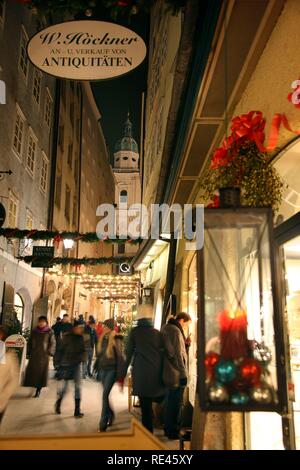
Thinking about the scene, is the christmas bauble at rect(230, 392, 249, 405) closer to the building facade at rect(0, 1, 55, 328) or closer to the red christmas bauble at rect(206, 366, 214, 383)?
the red christmas bauble at rect(206, 366, 214, 383)

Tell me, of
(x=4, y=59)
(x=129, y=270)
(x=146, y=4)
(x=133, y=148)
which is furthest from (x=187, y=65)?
(x=133, y=148)

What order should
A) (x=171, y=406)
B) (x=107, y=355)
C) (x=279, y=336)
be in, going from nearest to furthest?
(x=279, y=336) < (x=171, y=406) < (x=107, y=355)

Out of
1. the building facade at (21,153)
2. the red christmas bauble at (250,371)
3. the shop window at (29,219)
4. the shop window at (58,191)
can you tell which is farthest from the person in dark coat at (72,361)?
the shop window at (58,191)

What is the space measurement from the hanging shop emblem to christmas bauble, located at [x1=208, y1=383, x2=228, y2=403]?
4555mm

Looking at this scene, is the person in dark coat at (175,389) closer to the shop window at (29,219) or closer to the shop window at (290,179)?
the shop window at (290,179)

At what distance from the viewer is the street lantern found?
3.14m

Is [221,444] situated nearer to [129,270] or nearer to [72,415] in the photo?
[72,415]

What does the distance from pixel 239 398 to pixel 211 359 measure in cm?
34

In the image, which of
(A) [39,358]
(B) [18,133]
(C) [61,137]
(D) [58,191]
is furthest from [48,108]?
(A) [39,358]

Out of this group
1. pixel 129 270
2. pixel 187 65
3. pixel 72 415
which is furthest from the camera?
pixel 129 270

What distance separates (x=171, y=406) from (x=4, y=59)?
1471 cm

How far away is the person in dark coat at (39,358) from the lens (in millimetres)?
10633

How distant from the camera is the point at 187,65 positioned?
5.94 m

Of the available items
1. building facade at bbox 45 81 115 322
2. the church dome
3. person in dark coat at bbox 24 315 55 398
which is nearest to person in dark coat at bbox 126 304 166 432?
person in dark coat at bbox 24 315 55 398
